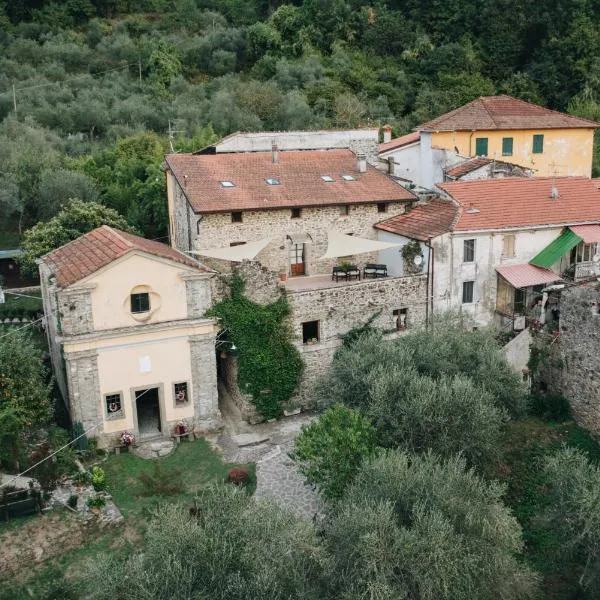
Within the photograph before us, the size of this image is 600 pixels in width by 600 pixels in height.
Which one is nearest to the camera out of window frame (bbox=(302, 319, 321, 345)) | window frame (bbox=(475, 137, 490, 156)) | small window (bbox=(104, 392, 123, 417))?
small window (bbox=(104, 392, 123, 417))

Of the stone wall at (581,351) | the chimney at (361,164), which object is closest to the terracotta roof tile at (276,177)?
the chimney at (361,164)

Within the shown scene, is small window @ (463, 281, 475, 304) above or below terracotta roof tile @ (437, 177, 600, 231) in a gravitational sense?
below

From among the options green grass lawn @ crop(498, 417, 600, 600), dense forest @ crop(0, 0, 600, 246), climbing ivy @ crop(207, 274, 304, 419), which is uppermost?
dense forest @ crop(0, 0, 600, 246)

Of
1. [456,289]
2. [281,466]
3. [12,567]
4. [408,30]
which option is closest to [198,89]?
[408,30]

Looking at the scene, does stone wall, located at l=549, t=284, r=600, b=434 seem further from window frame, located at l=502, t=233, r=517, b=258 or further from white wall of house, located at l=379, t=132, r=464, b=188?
white wall of house, located at l=379, t=132, r=464, b=188

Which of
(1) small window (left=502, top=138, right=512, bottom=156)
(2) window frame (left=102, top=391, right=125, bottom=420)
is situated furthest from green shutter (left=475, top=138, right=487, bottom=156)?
(2) window frame (left=102, top=391, right=125, bottom=420)

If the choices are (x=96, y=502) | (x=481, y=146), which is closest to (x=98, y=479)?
(x=96, y=502)

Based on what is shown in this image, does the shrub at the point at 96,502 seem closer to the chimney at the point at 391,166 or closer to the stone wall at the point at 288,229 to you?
the stone wall at the point at 288,229
